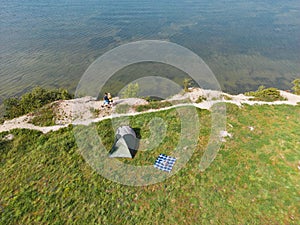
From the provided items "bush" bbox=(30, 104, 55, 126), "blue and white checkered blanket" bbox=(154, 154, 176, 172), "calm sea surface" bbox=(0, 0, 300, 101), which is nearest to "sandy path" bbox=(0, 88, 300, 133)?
"bush" bbox=(30, 104, 55, 126)

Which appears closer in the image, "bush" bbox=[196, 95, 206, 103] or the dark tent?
the dark tent

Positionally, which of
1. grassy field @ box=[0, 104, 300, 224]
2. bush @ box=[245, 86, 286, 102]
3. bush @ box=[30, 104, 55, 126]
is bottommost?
grassy field @ box=[0, 104, 300, 224]

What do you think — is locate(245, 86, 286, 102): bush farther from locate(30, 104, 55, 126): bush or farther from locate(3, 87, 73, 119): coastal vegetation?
locate(3, 87, 73, 119): coastal vegetation

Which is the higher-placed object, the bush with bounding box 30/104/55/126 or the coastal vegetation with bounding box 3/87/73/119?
the bush with bounding box 30/104/55/126

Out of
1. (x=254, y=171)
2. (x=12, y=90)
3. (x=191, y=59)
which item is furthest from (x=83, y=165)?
(x=191, y=59)

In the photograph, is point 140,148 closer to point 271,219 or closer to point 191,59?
Result: point 271,219
